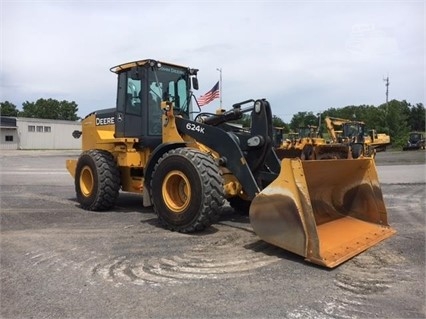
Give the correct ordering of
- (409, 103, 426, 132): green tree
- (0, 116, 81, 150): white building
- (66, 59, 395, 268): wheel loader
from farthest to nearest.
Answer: (409, 103, 426, 132): green tree < (0, 116, 81, 150): white building < (66, 59, 395, 268): wheel loader

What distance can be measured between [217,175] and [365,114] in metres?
70.9

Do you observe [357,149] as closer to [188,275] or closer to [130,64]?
[130,64]

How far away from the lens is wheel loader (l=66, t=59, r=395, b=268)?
529 cm

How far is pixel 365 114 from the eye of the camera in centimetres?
7231

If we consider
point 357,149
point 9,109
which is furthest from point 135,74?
point 9,109

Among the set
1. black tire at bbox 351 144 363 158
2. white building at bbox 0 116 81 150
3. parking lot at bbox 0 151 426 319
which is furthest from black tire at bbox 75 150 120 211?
white building at bbox 0 116 81 150

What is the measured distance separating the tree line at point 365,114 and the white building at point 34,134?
1177 inches

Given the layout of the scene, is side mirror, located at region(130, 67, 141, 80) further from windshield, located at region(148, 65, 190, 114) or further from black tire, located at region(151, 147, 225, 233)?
black tire, located at region(151, 147, 225, 233)

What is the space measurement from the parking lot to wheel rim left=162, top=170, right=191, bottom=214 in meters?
0.43

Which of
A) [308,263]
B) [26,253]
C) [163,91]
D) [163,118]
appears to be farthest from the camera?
[163,91]

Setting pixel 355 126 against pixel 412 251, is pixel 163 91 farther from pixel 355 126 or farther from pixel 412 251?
pixel 355 126

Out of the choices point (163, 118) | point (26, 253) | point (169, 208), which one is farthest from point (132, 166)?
point (26, 253)

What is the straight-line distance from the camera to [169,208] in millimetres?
6828

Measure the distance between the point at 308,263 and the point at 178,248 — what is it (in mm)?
1713
